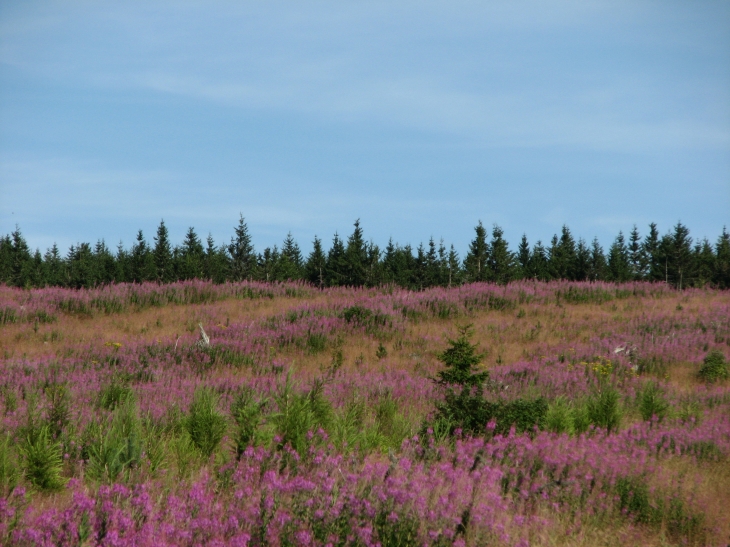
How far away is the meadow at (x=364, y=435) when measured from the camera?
405cm

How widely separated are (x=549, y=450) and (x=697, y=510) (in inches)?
54.3

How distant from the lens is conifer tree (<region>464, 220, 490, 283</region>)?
66.7 m

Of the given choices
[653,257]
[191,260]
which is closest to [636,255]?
[653,257]

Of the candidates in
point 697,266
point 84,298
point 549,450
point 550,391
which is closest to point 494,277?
point 697,266

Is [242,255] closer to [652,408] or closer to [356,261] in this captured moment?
[356,261]

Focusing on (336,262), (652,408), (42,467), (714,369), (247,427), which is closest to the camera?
(42,467)

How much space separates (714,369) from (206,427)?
1080 centimetres

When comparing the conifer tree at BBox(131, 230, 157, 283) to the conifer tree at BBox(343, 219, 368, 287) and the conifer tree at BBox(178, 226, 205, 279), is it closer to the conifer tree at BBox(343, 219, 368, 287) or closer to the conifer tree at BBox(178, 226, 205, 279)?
the conifer tree at BBox(178, 226, 205, 279)

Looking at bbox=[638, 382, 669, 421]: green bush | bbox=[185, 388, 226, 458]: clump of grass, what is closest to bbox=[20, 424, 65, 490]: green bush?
bbox=[185, 388, 226, 458]: clump of grass

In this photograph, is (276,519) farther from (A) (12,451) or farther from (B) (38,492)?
(A) (12,451)

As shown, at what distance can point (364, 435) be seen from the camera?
21.0 feet

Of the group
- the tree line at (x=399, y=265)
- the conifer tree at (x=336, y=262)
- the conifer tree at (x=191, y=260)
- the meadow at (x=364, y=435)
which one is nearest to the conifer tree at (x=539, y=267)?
the tree line at (x=399, y=265)

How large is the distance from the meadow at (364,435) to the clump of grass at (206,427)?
2 centimetres

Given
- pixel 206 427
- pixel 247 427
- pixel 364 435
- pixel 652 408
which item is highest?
pixel 247 427
